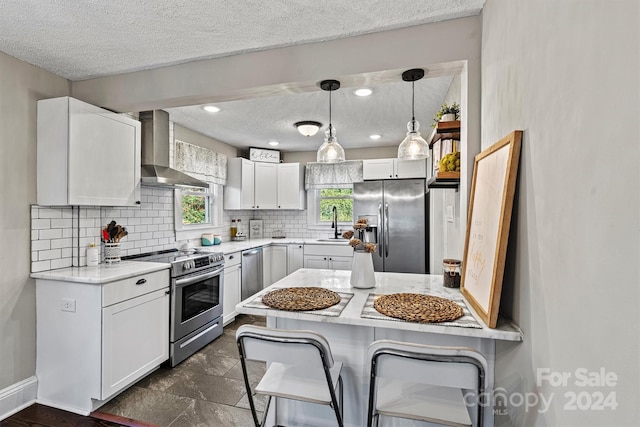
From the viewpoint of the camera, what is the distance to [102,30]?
1.91m

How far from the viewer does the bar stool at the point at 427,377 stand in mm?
1121

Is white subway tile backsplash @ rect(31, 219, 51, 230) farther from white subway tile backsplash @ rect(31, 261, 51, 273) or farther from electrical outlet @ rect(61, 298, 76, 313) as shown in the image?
electrical outlet @ rect(61, 298, 76, 313)

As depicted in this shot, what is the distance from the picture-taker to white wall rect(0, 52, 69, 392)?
7.13ft

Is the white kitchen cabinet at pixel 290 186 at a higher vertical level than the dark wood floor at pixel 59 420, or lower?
higher

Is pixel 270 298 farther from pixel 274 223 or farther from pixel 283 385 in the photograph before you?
pixel 274 223

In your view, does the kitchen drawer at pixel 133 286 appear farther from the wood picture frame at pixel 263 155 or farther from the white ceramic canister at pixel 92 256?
the wood picture frame at pixel 263 155

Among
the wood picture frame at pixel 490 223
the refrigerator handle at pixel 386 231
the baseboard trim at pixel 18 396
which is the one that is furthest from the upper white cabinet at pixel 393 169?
the baseboard trim at pixel 18 396

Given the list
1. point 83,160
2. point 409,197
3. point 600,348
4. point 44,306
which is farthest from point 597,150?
point 409,197

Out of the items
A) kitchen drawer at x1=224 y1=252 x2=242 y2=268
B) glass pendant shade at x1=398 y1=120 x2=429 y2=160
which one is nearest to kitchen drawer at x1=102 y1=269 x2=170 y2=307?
kitchen drawer at x1=224 y1=252 x2=242 y2=268

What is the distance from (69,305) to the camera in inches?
88.4

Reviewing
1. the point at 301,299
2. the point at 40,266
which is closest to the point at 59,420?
the point at 40,266

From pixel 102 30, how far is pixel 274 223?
397 cm

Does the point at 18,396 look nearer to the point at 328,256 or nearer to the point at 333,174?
the point at 328,256

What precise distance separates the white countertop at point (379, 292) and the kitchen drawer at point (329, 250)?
2245 mm
